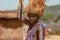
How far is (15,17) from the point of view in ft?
5.43

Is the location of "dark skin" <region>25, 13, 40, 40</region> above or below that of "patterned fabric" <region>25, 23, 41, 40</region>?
above

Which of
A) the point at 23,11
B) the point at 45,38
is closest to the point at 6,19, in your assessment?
the point at 23,11

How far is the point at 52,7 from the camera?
162 cm

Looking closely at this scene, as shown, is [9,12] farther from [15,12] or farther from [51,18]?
[51,18]

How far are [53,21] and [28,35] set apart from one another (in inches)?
9.9

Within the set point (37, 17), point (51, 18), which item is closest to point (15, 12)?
point (37, 17)

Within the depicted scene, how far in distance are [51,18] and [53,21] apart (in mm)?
31

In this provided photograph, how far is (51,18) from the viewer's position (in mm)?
1611

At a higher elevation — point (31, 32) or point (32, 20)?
point (32, 20)

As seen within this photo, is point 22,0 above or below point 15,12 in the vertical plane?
above

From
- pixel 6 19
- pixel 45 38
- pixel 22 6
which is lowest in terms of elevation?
pixel 45 38

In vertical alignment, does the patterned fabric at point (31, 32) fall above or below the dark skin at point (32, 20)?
below

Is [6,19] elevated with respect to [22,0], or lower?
lower

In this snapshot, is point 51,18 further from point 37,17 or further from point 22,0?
point 22,0
